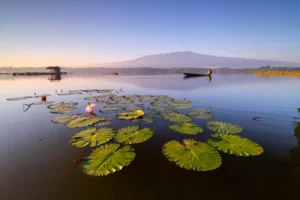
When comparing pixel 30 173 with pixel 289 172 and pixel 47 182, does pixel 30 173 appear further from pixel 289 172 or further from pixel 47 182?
pixel 289 172

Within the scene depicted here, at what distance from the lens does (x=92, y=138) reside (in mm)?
4328

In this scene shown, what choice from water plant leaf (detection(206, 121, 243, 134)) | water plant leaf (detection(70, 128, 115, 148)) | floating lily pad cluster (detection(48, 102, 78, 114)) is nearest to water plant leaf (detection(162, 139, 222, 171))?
water plant leaf (detection(206, 121, 243, 134))

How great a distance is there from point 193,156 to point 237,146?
53.6 inches

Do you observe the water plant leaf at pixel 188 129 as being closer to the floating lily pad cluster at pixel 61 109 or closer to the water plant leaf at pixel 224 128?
the water plant leaf at pixel 224 128

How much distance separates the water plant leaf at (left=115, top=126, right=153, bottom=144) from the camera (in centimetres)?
421

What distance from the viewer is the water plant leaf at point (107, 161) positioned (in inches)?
115

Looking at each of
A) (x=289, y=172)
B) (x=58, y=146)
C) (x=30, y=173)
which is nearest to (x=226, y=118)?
(x=289, y=172)

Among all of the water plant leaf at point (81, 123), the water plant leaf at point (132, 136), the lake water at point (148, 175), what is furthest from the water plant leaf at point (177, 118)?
the water plant leaf at point (81, 123)

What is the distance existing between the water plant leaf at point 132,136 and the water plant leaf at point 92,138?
0.30 m

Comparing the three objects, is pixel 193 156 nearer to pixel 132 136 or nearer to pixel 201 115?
pixel 132 136

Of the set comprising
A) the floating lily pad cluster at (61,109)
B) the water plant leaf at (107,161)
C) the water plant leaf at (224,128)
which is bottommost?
the water plant leaf at (107,161)

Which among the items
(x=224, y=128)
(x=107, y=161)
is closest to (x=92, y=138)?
(x=107, y=161)

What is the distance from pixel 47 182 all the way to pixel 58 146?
5.15ft

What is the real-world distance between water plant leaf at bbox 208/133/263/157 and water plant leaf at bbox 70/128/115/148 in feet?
9.85
